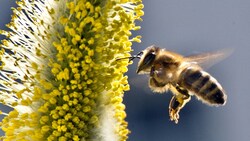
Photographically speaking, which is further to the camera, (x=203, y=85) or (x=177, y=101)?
(x=177, y=101)

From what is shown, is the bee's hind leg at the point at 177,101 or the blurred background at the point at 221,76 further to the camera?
the blurred background at the point at 221,76

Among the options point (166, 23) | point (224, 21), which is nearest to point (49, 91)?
point (166, 23)

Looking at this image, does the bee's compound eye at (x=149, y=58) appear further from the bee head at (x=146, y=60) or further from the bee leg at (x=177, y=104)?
the bee leg at (x=177, y=104)

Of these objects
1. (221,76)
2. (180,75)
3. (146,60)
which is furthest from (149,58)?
(221,76)

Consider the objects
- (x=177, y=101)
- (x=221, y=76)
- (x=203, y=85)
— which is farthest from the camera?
(x=221, y=76)

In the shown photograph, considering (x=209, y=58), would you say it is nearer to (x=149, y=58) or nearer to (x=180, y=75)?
(x=180, y=75)


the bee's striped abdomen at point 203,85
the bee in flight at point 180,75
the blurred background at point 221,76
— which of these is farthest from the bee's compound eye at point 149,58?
the blurred background at point 221,76

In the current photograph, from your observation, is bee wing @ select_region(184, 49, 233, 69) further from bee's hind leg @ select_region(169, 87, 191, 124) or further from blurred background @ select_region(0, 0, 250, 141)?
blurred background @ select_region(0, 0, 250, 141)
